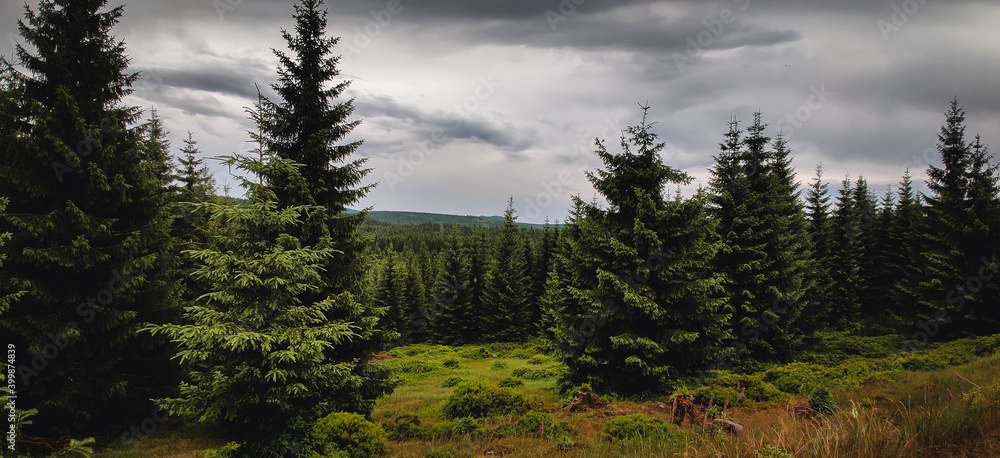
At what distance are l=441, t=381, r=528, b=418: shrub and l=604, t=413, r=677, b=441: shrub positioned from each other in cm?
357

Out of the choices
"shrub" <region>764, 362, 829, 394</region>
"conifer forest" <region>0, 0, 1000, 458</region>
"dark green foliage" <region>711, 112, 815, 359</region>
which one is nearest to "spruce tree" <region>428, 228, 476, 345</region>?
"conifer forest" <region>0, 0, 1000, 458</region>

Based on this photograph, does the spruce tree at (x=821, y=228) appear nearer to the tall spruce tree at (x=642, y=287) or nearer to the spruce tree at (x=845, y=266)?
the spruce tree at (x=845, y=266)

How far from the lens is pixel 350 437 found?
7750 millimetres

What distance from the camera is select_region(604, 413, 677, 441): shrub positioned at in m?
7.73

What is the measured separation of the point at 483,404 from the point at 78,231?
11486 mm

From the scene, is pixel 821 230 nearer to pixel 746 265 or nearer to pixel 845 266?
pixel 845 266

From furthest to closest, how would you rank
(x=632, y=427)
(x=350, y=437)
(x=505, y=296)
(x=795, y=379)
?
(x=505, y=296), (x=795, y=379), (x=632, y=427), (x=350, y=437)

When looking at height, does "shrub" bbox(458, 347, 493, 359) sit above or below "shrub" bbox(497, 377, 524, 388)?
below

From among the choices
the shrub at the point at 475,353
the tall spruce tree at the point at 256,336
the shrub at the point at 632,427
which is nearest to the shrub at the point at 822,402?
the shrub at the point at 632,427

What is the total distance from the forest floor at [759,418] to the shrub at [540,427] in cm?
5

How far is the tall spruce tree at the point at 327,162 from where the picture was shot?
1086 centimetres

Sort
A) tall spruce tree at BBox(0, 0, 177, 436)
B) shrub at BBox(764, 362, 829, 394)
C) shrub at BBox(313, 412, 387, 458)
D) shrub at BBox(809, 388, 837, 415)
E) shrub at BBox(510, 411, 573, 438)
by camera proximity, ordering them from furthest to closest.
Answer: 1. shrub at BBox(764, 362, 829, 394)
2. tall spruce tree at BBox(0, 0, 177, 436)
3. shrub at BBox(510, 411, 573, 438)
4. shrub at BBox(313, 412, 387, 458)
5. shrub at BBox(809, 388, 837, 415)

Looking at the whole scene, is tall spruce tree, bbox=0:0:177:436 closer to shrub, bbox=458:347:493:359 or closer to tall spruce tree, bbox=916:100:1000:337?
shrub, bbox=458:347:493:359

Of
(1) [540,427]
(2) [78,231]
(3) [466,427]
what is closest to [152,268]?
(2) [78,231]
